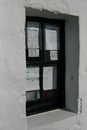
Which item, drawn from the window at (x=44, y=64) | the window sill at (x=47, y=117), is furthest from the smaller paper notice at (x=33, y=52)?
the window sill at (x=47, y=117)

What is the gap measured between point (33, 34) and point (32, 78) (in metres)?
0.49

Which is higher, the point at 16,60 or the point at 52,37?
the point at 52,37

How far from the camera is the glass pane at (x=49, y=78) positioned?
10.9 feet

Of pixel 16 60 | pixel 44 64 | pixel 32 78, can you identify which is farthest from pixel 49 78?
pixel 16 60

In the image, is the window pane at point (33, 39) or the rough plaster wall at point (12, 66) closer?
the rough plaster wall at point (12, 66)

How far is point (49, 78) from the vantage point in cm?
339

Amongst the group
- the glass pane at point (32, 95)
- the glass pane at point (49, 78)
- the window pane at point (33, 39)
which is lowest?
the glass pane at point (32, 95)

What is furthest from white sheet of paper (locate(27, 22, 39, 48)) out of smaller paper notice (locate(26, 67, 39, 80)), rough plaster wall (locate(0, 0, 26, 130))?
rough plaster wall (locate(0, 0, 26, 130))

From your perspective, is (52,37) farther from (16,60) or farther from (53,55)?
(16,60)

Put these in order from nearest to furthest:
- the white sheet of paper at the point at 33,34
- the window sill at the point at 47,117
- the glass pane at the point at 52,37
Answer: the window sill at the point at 47,117 → the white sheet of paper at the point at 33,34 → the glass pane at the point at 52,37

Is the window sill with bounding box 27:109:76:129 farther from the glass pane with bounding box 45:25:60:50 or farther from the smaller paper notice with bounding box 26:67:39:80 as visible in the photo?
the glass pane with bounding box 45:25:60:50

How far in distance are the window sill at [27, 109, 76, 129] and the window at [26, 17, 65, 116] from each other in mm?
71

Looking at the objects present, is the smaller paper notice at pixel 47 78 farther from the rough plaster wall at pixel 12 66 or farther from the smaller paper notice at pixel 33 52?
the rough plaster wall at pixel 12 66

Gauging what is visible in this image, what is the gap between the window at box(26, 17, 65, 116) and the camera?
313 cm
